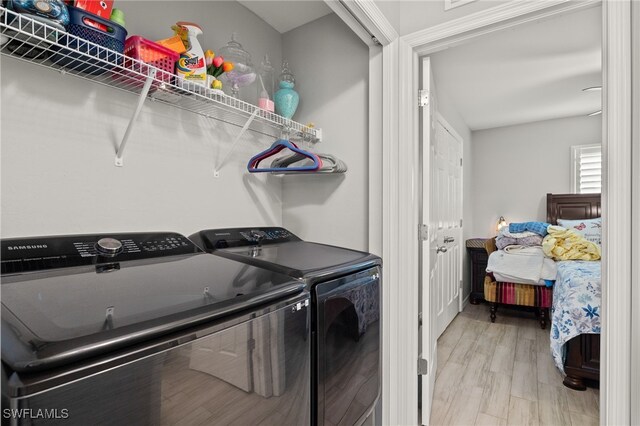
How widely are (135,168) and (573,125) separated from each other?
5447 millimetres

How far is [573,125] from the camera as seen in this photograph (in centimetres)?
457

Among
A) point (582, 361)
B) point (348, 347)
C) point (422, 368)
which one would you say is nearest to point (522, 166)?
point (582, 361)

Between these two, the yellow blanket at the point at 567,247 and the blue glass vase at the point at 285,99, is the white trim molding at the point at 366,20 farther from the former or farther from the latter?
the yellow blanket at the point at 567,247

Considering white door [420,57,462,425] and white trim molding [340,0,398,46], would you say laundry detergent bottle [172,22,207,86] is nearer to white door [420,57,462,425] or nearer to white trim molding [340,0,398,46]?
white trim molding [340,0,398,46]

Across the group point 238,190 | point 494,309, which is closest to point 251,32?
point 238,190

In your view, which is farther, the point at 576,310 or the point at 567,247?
the point at 567,247

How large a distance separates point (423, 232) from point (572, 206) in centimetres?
388

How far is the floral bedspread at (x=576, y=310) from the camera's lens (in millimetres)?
2232

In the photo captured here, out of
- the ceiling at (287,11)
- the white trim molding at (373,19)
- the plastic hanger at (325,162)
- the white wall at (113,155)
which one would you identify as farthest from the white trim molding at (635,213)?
the white wall at (113,155)

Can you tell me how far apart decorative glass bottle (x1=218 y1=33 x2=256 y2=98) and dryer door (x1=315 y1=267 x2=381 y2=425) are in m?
1.04

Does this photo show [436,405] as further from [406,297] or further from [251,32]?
[251,32]

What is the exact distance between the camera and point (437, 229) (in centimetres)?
237

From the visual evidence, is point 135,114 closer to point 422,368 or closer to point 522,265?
point 422,368

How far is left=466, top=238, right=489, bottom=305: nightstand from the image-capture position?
4.20 m
